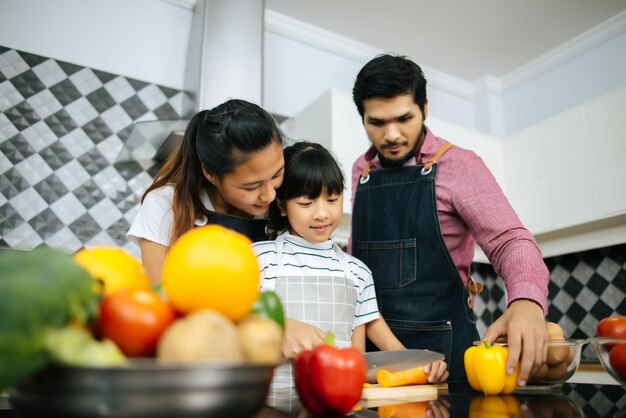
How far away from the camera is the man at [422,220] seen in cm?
126

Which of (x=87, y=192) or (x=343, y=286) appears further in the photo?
(x=87, y=192)

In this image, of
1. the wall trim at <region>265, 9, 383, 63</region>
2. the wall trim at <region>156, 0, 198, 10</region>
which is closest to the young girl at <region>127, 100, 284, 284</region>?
the wall trim at <region>156, 0, 198, 10</region>

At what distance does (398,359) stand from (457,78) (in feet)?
8.84

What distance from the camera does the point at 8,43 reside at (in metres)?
1.97

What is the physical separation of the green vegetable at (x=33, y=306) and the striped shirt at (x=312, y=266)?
2.58 feet

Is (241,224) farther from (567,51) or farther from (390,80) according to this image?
(567,51)

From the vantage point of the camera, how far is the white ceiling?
99.3 inches

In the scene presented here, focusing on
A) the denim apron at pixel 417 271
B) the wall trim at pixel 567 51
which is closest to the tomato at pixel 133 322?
the denim apron at pixel 417 271

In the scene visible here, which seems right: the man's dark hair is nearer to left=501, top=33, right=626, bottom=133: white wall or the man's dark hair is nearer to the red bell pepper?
the red bell pepper

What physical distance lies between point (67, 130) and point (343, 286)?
4.73 ft

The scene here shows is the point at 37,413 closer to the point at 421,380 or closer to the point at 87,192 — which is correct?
the point at 421,380

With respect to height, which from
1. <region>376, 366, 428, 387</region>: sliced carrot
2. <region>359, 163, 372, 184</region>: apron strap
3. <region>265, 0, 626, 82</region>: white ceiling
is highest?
<region>265, 0, 626, 82</region>: white ceiling

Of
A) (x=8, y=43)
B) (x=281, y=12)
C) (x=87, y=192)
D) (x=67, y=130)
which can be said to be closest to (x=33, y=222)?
(x=87, y=192)

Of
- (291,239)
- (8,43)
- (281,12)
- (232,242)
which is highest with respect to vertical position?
(281,12)
